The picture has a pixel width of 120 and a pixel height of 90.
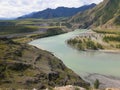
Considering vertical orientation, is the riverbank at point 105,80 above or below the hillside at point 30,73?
below

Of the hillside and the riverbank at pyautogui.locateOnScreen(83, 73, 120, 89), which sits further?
the riverbank at pyautogui.locateOnScreen(83, 73, 120, 89)

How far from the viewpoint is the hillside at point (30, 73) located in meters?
105

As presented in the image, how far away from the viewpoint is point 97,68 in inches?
5915

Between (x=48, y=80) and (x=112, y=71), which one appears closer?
(x=48, y=80)

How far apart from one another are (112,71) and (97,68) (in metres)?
10.9

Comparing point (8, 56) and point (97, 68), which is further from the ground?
point (8, 56)

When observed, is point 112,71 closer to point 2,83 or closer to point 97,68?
point 97,68

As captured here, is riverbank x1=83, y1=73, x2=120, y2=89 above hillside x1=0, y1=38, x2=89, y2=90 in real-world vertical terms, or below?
Result: below

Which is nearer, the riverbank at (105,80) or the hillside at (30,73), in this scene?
the hillside at (30,73)

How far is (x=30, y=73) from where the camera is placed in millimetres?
117875

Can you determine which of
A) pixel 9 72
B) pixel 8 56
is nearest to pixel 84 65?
pixel 8 56

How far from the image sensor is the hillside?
345ft

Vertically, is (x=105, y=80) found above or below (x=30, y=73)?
below

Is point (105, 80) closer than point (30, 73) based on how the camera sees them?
No
